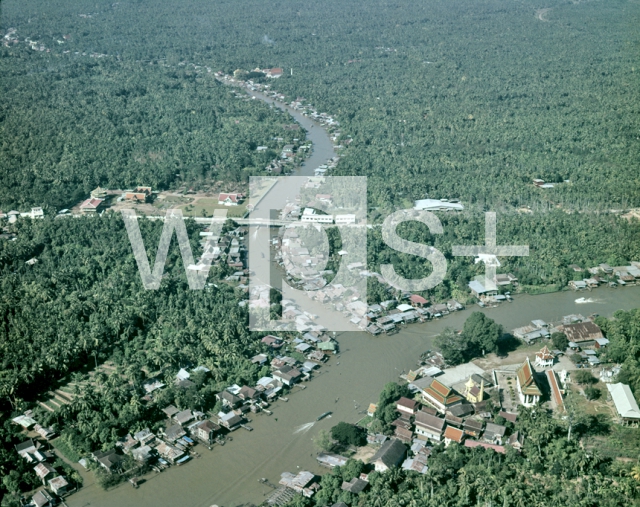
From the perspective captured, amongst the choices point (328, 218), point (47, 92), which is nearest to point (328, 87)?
point (47, 92)

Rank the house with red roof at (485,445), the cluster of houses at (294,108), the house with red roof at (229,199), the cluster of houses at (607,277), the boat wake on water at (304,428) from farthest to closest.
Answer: the cluster of houses at (294,108)
the house with red roof at (229,199)
the cluster of houses at (607,277)
the boat wake on water at (304,428)
the house with red roof at (485,445)

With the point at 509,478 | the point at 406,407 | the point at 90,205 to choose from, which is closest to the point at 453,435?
the point at 406,407

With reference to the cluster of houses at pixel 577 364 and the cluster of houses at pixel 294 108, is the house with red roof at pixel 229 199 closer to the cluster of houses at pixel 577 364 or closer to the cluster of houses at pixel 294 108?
the cluster of houses at pixel 294 108

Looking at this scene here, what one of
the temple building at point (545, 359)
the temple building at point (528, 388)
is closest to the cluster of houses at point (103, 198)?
the temple building at point (545, 359)

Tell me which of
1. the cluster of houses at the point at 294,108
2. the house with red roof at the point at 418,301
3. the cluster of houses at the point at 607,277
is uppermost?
the cluster of houses at the point at 294,108

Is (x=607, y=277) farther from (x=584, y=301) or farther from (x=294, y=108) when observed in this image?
(x=294, y=108)

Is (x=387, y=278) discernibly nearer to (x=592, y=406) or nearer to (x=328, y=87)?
(x=592, y=406)

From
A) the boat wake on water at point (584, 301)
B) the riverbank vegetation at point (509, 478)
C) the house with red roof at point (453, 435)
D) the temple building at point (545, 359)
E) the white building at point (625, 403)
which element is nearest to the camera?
the riverbank vegetation at point (509, 478)
